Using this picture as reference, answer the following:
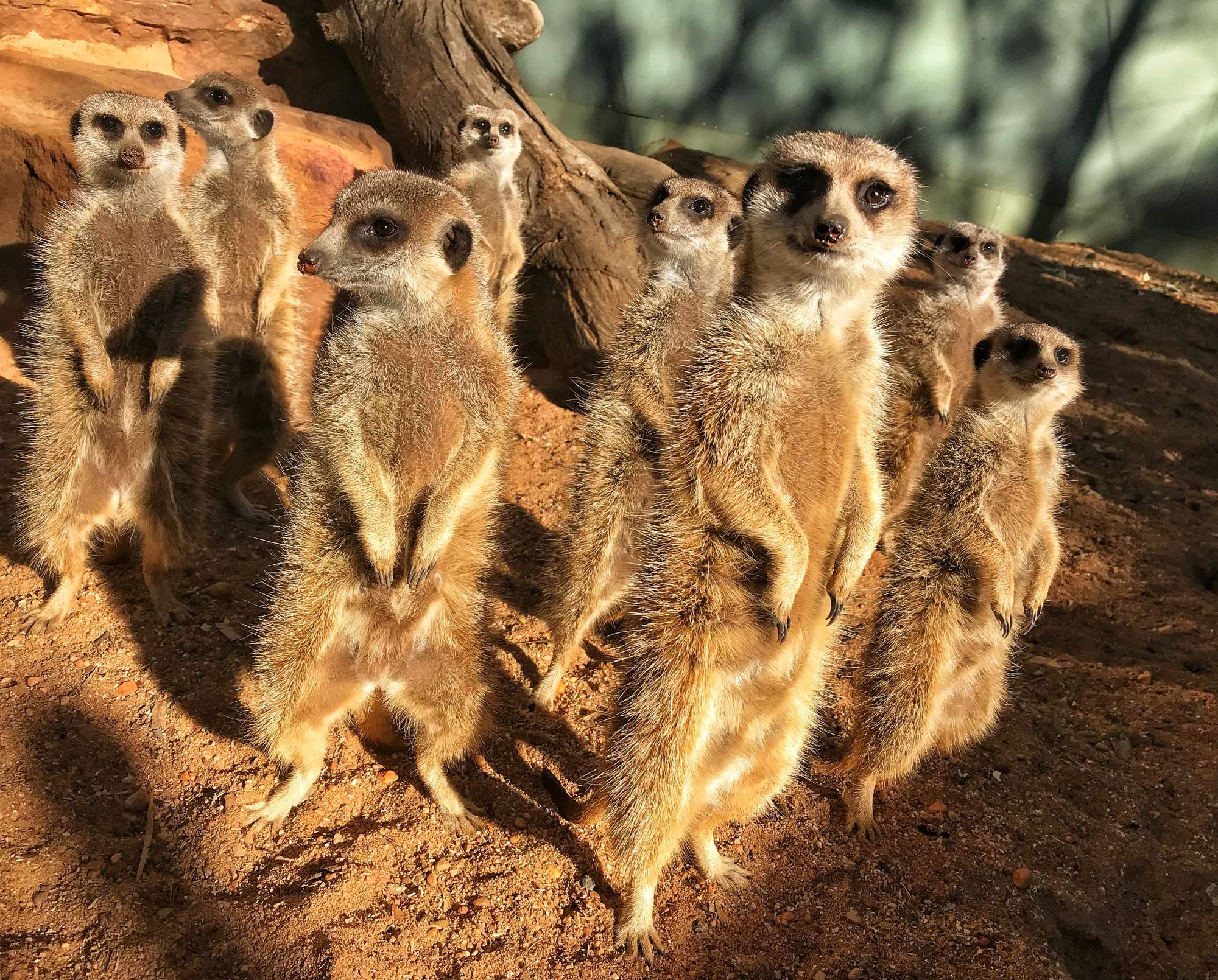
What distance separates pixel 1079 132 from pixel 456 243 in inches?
267

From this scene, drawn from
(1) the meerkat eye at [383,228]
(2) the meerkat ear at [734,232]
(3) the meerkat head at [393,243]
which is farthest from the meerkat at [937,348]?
(1) the meerkat eye at [383,228]

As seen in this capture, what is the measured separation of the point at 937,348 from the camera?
13.1 feet

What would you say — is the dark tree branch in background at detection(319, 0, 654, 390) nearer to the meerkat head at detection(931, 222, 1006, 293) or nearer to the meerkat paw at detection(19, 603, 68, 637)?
the meerkat head at detection(931, 222, 1006, 293)

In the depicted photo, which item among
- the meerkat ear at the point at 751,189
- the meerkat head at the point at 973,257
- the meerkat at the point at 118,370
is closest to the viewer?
the meerkat ear at the point at 751,189

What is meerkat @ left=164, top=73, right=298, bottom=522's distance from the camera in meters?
3.83

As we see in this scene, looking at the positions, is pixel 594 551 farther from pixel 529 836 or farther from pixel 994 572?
pixel 994 572

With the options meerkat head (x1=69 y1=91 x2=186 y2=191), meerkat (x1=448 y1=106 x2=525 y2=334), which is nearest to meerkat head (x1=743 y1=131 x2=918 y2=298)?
meerkat head (x1=69 y1=91 x2=186 y2=191)

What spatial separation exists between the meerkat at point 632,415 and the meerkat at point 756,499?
65 centimetres

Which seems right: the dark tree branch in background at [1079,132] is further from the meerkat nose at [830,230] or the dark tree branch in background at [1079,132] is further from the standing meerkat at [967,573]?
the meerkat nose at [830,230]

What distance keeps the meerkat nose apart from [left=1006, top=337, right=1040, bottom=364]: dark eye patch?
126 cm

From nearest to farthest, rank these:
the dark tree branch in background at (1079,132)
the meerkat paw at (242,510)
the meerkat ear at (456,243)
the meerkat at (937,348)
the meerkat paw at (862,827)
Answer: the meerkat ear at (456,243) < the meerkat paw at (862,827) < the meerkat paw at (242,510) < the meerkat at (937,348) < the dark tree branch in background at (1079,132)

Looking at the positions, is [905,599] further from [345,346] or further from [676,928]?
[345,346]

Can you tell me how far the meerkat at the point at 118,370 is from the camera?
300 centimetres

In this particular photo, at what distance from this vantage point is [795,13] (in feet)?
23.3
